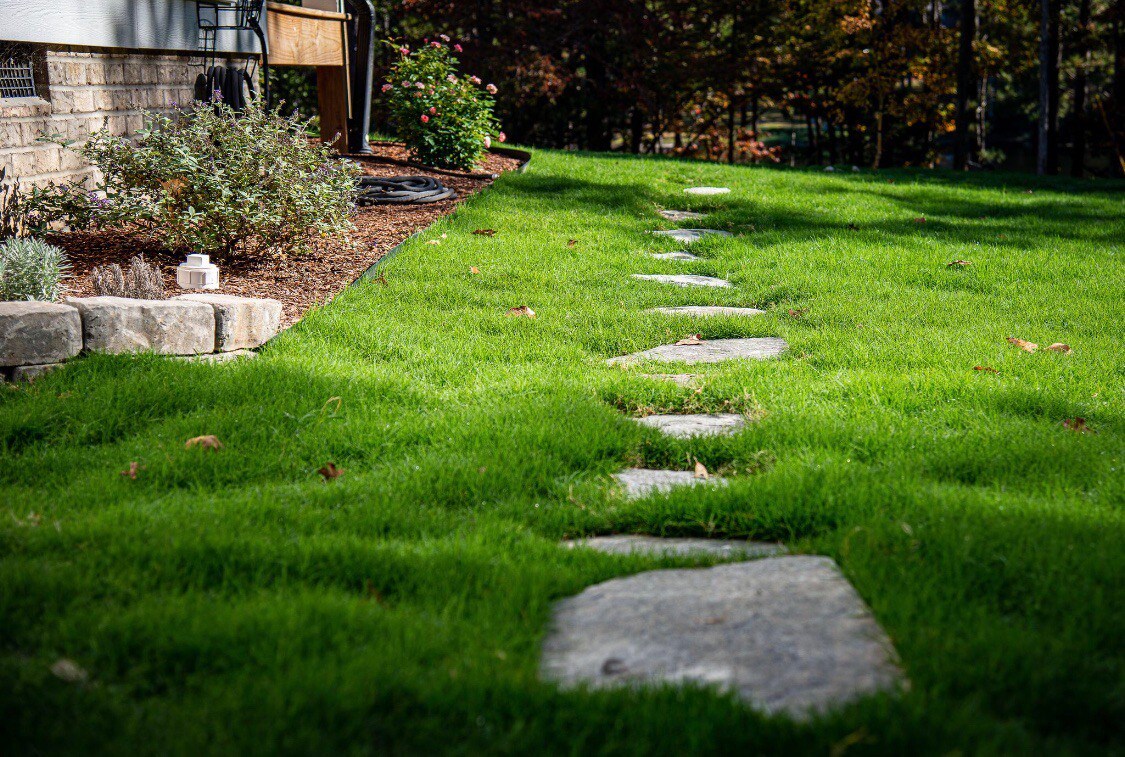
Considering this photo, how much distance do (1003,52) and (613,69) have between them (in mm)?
6836

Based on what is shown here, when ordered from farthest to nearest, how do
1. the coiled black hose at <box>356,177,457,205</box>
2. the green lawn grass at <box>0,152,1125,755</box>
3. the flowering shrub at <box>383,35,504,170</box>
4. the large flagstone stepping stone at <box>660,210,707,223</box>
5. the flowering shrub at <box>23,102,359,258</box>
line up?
the flowering shrub at <box>383,35,504,170</box> < the large flagstone stepping stone at <box>660,210,707,223</box> < the coiled black hose at <box>356,177,457,205</box> < the flowering shrub at <box>23,102,359,258</box> < the green lawn grass at <box>0,152,1125,755</box>

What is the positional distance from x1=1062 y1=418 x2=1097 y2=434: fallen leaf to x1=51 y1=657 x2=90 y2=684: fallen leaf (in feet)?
10.1

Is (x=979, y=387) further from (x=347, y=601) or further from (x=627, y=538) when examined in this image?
(x=347, y=601)

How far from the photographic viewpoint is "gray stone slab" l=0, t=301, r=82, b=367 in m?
3.55

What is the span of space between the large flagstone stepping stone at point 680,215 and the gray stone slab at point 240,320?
173 inches

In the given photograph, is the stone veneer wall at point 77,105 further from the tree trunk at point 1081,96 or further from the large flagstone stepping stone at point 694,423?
the tree trunk at point 1081,96

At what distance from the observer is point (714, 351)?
14.7 ft

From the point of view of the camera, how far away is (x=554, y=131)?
18.7 metres

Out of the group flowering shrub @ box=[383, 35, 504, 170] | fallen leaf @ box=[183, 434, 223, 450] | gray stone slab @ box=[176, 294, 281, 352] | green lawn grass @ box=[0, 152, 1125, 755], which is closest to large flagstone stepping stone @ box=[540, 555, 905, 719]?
green lawn grass @ box=[0, 152, 1125, 755]

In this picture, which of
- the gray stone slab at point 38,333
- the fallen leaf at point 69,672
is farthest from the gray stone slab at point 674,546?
the gray stone slab at point 38,333

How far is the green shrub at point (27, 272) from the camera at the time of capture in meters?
4.05

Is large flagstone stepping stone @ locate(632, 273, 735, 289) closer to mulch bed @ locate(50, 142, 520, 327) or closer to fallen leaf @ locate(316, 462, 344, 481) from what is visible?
mulch bed @ locate(50, 142, 520, 327)

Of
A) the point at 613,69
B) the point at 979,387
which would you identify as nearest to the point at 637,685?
the point at 979,387

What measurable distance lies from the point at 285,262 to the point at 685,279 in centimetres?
241
